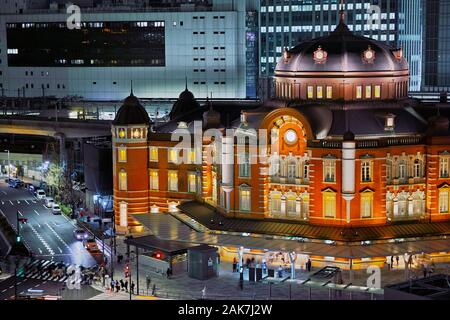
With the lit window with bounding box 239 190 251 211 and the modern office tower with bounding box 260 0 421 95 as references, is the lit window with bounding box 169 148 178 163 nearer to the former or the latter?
the lit window with bounding box 239 190 251 211

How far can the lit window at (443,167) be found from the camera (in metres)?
100

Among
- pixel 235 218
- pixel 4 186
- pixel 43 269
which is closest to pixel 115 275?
pixel 43 269

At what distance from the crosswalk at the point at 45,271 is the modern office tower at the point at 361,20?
10788 centimetres

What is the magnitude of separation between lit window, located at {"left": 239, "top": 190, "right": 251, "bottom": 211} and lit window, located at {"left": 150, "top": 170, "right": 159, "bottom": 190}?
15.5 meters

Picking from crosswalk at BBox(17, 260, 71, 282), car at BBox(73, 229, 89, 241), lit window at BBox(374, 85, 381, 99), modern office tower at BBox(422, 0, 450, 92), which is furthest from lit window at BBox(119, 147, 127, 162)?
modern office tower at BBox(422, 0, 450, 92)

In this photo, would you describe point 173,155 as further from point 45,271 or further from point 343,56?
Result: point 45,271

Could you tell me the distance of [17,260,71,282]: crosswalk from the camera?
305ft

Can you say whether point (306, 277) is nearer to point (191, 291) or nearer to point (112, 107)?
point (191, 291)

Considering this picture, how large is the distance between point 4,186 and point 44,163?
663 cm

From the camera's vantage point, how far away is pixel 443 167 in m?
100

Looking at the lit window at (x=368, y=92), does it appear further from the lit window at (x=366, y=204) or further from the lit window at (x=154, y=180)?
the lit window at (x=154, y=180)

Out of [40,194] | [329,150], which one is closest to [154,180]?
[329,150]

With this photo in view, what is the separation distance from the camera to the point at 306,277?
295 feet

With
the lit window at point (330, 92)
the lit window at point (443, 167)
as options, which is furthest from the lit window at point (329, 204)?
the lit window at point (330, 92)
